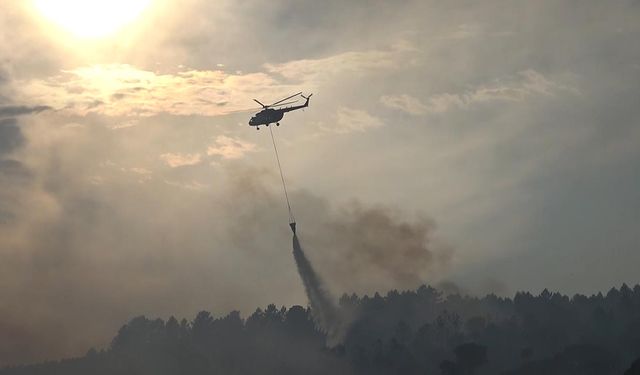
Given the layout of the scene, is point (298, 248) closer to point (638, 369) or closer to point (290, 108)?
point (290, 108)

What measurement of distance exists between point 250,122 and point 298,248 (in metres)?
39.9

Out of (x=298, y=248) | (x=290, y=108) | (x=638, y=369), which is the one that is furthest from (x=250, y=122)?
(x=638, y=369)

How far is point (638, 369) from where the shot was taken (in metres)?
138

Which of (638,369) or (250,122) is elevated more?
(250,122)

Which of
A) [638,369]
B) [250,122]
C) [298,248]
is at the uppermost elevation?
[250,122]

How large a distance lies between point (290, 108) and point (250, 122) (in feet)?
29.3

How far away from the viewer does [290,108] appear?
166 meters

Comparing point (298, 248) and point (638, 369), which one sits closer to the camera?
point (638, 369)

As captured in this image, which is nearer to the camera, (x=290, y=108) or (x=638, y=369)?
(x=638, y=369)

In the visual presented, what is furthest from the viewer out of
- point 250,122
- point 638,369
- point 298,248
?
point 298,248

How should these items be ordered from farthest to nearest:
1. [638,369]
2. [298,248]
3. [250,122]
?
[298,248] → [250,122] → [638,369]

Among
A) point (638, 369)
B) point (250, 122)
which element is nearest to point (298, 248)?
point (250, 122)

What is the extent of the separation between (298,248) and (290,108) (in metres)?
40.4

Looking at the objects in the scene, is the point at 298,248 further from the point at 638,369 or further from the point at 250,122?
the point at 638,369
